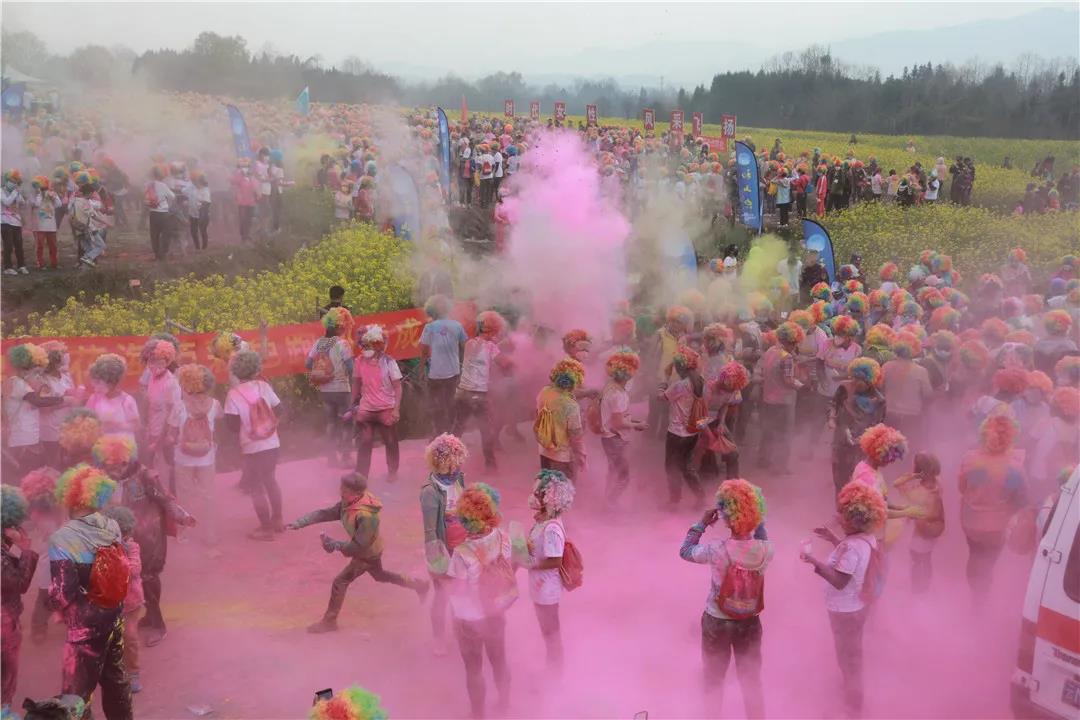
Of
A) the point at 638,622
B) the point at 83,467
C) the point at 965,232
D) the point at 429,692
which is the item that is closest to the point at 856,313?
the point at 638,622

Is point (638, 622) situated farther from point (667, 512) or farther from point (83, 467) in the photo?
point (83, 467)

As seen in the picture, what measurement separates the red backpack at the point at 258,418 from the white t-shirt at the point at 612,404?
2608 millimetres

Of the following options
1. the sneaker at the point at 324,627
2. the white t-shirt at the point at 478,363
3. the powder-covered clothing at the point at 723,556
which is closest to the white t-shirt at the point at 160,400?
the sneaker at the point at 324,627

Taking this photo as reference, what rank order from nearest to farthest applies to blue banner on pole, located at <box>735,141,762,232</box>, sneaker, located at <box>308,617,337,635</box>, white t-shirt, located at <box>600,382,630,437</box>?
sneaker, located at <box>308,617,337,635</box>, white t-shirt, located at <box>600,382,630,437</box>, blue banner on pole, located at <box>735,141,762,232</box>

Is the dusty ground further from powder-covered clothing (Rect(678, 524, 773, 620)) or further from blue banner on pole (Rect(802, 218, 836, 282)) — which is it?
blue banner on pole (Rect(802, 218, 836, 282))

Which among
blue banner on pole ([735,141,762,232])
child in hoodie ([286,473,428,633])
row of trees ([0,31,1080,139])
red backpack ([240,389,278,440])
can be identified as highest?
row of trees ([0,31,1080,139])

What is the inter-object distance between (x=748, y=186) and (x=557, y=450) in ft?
38.8

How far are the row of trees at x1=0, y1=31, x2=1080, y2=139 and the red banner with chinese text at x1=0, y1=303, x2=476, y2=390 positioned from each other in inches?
550

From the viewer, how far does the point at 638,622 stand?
6281 millimetres

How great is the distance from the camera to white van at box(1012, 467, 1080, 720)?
452 cm

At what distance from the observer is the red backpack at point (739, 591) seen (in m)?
4.83

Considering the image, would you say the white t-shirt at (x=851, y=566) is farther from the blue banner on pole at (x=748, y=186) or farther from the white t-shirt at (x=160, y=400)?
the blue banner on pole at (x=748, y=186)

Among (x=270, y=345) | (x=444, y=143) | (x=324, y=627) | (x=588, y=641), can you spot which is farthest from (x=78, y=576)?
(x=444, y=143)

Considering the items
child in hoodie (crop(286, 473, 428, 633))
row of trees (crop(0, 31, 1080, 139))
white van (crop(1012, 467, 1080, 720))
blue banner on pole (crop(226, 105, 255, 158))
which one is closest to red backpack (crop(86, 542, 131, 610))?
child in hoodie (crop(286, 473, 428, 633))
